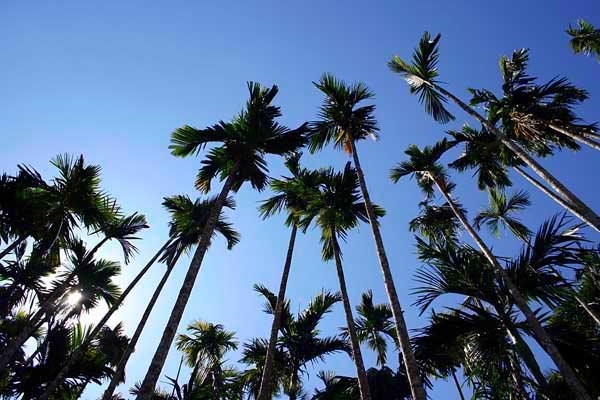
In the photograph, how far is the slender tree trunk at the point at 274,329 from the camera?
30.4 ft

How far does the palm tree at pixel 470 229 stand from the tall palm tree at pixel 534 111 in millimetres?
2800

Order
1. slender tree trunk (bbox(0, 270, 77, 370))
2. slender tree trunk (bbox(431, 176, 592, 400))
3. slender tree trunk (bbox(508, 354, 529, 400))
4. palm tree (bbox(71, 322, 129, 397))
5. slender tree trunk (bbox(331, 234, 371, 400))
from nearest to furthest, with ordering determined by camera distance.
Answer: slender tree trunk (bbox(508, 354, 529, 400)), slender tree trunk (bbox(431, 176, 592, 400)), slender tree trunk (bbox(0, 270, 77, 370)), slender tree trunk (bbox(331, 234, 371, 400)), palm tree (bbox(71, 322, 129, 397))

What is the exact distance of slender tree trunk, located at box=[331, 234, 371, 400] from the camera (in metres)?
8.63

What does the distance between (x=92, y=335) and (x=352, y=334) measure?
330 inches

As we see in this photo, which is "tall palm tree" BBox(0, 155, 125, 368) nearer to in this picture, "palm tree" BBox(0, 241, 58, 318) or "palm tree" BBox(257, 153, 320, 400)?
"palm tree" BBox(0, 241, 58, 318)

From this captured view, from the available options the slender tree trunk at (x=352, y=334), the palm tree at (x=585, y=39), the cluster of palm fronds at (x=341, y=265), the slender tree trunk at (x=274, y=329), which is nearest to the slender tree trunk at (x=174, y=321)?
the cluster of palm fronds at (x=341, y=265)

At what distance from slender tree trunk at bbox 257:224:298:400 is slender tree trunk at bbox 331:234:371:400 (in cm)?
200

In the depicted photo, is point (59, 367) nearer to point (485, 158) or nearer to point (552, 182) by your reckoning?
point (552, 182)

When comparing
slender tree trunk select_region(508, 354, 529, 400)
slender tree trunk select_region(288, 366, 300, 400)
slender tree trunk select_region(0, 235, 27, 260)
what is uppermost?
slender tree trunk select_region(0, 235, 27, 260)

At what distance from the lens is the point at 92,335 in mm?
10211

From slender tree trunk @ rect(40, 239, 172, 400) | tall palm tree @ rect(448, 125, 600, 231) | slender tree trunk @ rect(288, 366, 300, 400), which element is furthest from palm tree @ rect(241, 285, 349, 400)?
tall palm tree @ rect(448, 125, 600, 231)

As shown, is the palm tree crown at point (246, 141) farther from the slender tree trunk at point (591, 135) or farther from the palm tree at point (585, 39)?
the palm tree at point (585, 39)

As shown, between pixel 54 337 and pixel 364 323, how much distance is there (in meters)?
11.5

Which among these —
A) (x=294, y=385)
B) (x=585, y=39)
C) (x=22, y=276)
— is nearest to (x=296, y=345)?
(x=294, y=385)
